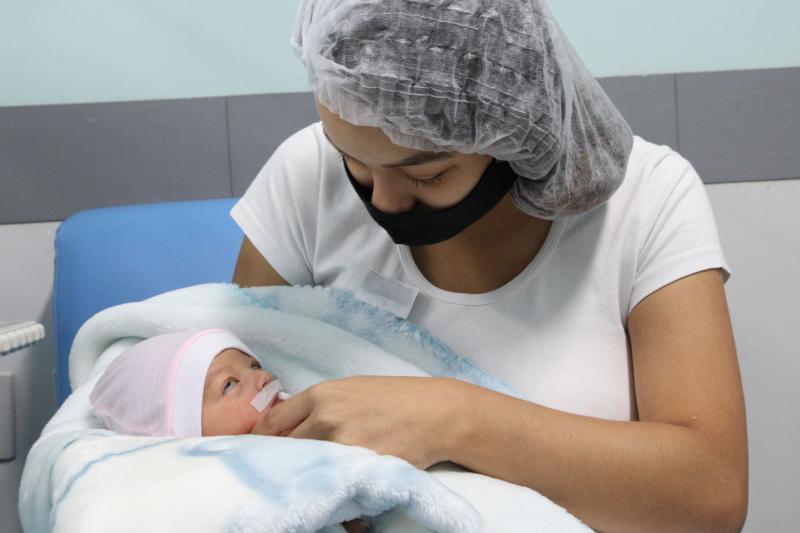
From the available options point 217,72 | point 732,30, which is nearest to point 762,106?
point 732,30

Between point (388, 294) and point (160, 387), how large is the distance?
0.34 m

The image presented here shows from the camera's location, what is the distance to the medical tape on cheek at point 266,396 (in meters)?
1.21

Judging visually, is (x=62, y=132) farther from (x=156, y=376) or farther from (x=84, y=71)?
(x=156, y=376)

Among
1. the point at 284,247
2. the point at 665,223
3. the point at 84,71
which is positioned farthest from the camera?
the point at 84,71

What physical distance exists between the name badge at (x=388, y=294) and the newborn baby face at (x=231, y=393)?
0.19m

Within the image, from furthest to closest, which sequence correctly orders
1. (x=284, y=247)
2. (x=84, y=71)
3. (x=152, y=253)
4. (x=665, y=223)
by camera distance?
(x=84, y=71) → (x=152, y=253) → (x=284, y=247) → (x=665, y=223)

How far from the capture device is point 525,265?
1258 mm

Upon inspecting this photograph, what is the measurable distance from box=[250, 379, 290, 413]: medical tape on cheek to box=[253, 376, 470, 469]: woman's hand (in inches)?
7.4

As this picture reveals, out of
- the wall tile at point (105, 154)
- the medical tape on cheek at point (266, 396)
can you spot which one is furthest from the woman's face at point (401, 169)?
the wall tile at point (105, 154)

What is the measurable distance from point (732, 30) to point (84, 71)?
1456 millimetres

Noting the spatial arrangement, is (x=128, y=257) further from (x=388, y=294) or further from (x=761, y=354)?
(x=761, y=354)

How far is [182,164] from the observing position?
2.01 metres

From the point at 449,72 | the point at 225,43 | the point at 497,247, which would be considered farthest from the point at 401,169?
the point at 225,43

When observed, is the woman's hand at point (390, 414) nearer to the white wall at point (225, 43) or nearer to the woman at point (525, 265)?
the woman at point (525, 265)
